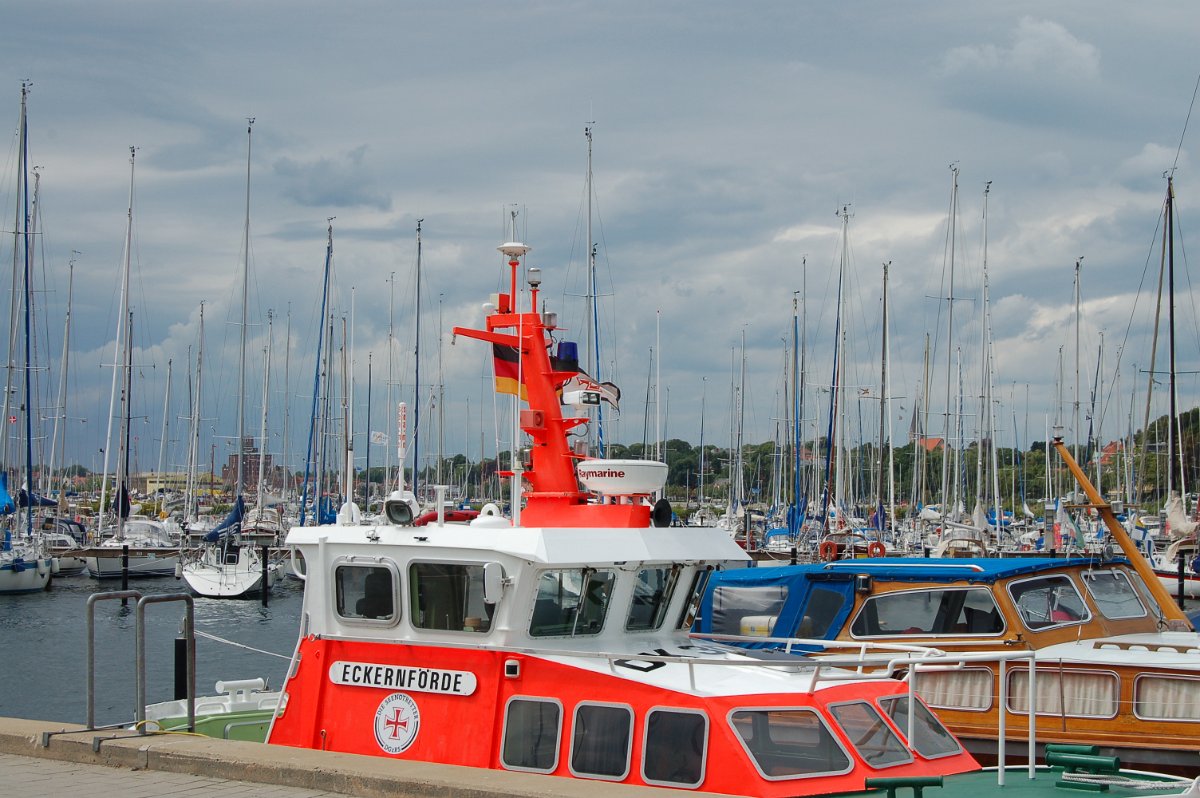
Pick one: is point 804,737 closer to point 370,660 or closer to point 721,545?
point 721,545

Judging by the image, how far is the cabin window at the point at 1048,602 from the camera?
1495 cm

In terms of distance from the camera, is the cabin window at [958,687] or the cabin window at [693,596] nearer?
the cabin window at [693,596]

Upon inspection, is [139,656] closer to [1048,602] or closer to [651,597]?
[651,597]

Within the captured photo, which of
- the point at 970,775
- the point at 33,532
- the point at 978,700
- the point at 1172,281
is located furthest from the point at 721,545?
the point at 33,532

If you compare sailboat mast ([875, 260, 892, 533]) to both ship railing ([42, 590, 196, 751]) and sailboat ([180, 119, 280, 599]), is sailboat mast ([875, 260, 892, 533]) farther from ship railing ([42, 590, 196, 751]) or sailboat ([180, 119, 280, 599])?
ship railing ([42, 590, 196, 751])

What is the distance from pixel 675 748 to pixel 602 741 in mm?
630

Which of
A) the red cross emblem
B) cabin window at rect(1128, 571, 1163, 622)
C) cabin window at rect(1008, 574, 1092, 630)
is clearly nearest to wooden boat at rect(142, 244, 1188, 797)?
the red cross emblem

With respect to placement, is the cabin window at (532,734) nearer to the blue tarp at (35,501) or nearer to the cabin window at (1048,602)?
the cabin window at (1048,602)

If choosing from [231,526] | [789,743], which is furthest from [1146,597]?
[231,526]

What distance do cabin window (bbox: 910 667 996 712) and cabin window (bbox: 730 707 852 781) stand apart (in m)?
5.39

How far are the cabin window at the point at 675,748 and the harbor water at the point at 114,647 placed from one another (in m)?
11.6

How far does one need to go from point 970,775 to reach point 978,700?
468 cm

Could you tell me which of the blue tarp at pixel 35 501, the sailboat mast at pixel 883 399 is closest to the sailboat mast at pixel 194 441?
the blue tarp at pixel 35 501

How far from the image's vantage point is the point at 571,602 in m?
10.4
